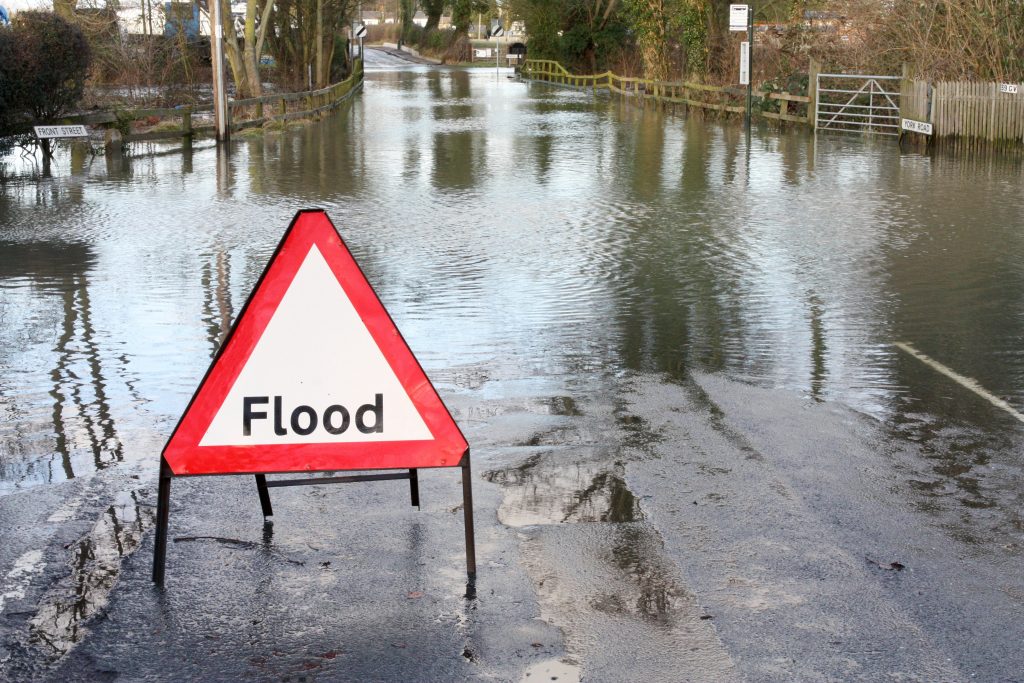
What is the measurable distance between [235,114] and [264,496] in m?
31.1

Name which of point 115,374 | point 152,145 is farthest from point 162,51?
point 115,374

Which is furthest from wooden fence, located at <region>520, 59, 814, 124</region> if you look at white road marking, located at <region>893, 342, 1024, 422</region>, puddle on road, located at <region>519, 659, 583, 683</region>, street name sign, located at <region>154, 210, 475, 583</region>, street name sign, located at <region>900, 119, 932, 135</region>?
puddle on road, located at <region>519, 659, 583, 683</region>

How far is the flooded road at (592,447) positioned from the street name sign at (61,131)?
6.03 meters

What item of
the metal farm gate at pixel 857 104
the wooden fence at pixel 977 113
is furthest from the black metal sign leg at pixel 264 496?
the metal farm gate at pixel 857 104

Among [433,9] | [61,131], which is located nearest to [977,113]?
[61,131]

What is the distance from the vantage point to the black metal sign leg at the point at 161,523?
4570mm

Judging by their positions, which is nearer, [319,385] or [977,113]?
[319,385]

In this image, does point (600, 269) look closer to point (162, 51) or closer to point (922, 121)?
point (922, 121)

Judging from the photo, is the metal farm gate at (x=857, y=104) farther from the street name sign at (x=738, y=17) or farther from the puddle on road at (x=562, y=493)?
the puddle on road at (x=562, y=493)

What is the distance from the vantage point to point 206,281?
11195 millimetres

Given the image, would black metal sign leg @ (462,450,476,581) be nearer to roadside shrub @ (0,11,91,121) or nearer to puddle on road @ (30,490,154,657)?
puddle on road @ (30,490,154,657)

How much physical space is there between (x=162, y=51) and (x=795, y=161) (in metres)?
25.9

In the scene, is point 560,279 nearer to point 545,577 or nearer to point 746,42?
point 545,577

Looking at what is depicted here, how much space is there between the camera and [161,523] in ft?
15.0
